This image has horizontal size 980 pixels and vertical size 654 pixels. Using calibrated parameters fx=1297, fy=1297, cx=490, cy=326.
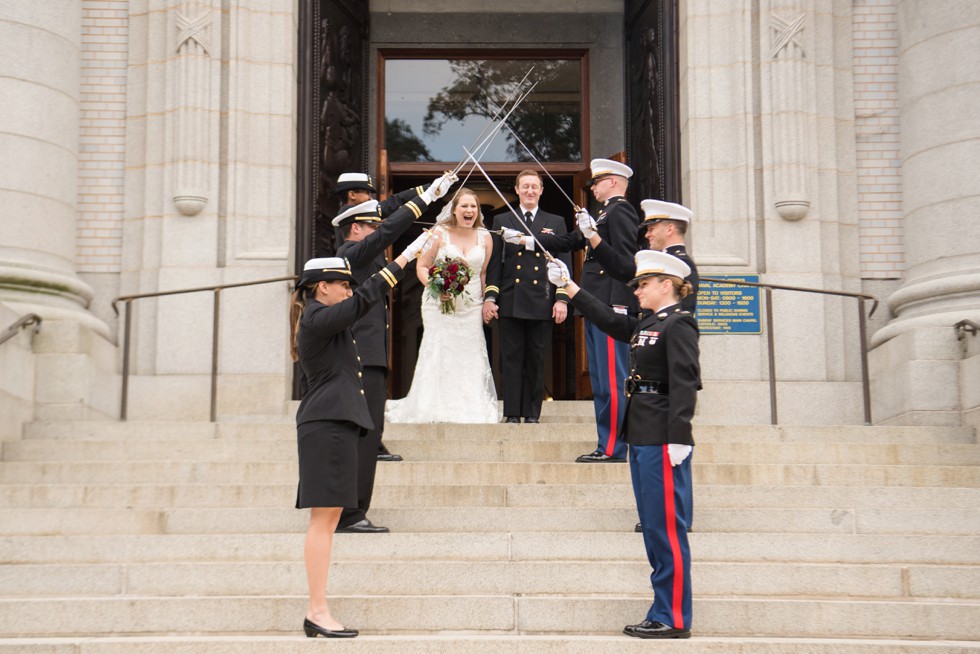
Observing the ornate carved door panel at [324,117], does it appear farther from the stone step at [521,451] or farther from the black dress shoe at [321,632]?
the black dress shoe at [321,632]

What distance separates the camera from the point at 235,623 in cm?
675

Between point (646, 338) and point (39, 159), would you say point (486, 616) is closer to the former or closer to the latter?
point (646, 338)

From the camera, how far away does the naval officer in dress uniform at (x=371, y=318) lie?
7723 millimetres

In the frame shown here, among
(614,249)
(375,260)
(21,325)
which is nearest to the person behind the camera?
(375,260)

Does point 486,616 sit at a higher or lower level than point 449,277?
lower

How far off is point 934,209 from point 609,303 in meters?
4.45

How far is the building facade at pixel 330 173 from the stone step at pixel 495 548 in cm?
383

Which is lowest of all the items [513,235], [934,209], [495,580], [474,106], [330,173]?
[495,580]

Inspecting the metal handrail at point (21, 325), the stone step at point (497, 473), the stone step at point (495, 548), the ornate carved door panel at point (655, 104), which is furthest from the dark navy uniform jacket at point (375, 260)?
the ornate carved door panel at point (655, 104)

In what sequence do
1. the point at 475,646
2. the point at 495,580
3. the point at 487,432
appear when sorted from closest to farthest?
the point at 475,646
the point at 495,580
the point at 487,432

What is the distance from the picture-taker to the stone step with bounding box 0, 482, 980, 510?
8273mm

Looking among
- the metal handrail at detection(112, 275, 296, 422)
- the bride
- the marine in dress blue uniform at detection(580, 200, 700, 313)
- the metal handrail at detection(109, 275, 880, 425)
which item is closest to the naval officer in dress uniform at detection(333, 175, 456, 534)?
the marine in dress blue uniform at detection(580, 200, 700, 313)

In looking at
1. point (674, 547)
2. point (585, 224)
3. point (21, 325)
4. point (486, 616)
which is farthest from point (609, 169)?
point (21, 325)

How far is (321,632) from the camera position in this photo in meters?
6.39
